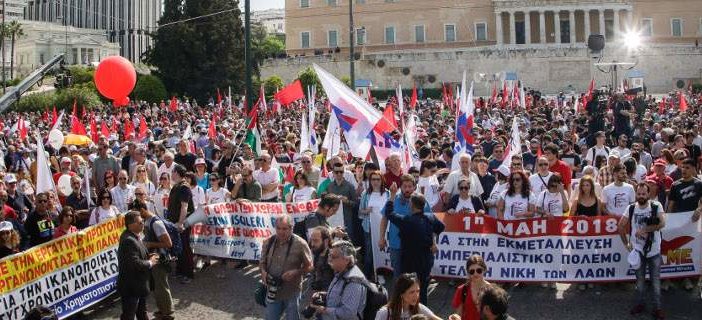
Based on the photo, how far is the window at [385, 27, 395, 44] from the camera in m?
80.3

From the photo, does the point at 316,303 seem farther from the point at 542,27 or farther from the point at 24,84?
the point at 542,27

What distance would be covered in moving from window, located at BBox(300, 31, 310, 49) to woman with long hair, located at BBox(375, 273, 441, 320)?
79401mm

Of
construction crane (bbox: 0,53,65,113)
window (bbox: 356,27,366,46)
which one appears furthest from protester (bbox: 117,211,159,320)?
window (bbox: 356,27,366,46)

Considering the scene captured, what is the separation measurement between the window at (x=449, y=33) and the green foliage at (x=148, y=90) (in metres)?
38.3

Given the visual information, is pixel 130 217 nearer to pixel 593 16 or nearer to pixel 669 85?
pixel 669 85

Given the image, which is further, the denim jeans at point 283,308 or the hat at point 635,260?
the hat at point 635,260

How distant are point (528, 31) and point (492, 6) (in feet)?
15.2

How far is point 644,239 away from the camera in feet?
27.6

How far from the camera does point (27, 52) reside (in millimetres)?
121500

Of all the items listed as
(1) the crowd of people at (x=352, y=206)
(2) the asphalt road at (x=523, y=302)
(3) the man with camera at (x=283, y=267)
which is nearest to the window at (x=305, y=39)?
(1) the crowd of people at (x=352, y=206)

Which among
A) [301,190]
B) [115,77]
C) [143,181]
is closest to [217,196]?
[143,181]

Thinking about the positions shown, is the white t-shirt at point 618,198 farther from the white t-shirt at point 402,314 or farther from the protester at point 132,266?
the protester at point 132,266

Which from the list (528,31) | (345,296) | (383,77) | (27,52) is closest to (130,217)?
(345,296)

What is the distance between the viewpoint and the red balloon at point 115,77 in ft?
52.6
